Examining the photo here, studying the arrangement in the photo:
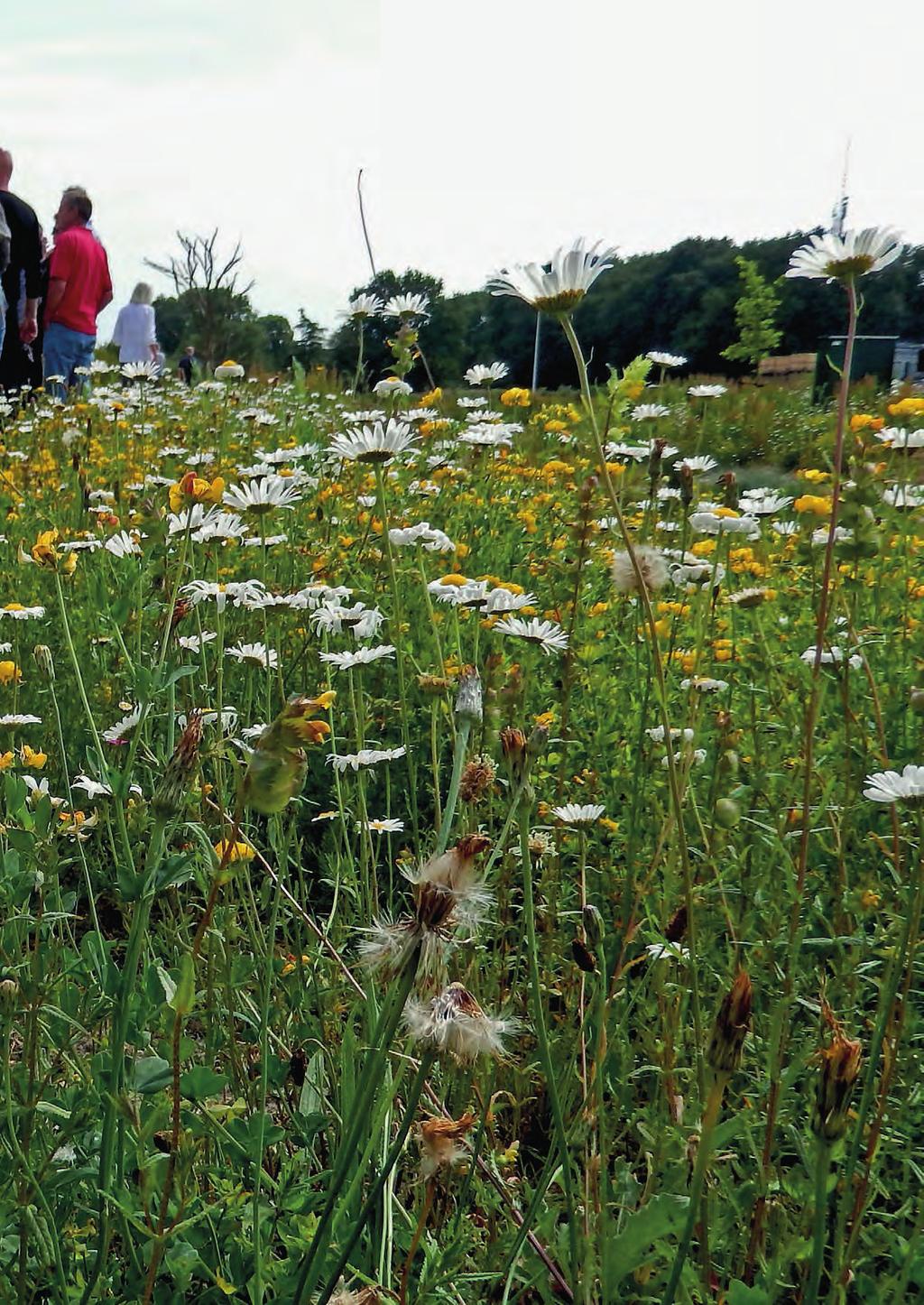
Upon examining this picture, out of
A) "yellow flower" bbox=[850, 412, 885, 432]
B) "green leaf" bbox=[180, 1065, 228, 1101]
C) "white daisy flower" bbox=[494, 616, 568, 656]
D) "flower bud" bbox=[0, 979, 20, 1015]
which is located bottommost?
"green leaf" bbox=[180, 1065, 228, 1101]

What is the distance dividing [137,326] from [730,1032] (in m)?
9.77

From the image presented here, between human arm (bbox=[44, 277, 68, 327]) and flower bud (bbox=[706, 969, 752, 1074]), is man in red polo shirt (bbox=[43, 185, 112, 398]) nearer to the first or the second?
human arm (bbox=[44, 277, 68, 327])

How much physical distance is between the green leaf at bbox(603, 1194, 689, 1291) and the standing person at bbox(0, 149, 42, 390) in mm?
7101

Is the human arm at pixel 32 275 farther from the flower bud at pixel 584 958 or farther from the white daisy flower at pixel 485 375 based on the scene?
the flower bud at pixel 584 958

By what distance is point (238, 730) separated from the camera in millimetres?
2240

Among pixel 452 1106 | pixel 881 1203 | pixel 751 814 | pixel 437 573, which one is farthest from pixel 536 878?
pixel 437 573

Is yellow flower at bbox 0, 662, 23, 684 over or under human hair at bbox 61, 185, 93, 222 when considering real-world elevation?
under

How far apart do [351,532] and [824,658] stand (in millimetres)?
2025

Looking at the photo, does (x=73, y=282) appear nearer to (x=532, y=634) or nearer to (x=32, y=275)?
(x=32, y=275)

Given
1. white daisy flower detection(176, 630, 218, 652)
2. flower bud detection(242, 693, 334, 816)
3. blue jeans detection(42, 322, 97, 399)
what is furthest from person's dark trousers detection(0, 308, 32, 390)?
flower bud detection(242, 693, 334, 816)

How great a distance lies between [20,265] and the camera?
725 cm

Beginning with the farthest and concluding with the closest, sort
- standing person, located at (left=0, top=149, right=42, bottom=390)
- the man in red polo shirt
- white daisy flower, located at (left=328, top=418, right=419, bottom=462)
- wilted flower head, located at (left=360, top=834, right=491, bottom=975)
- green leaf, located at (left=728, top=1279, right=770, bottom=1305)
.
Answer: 1. the man in red polo shirt
2. standing person, located at (left=0, top=149, right=42, bottom=390)
3. white daisy flower, located at (left=328, top=418, right=419, bottom=462)
4. green leaf, located at (left=728, top=1279, right=770, bottom=1305)
5. wilted flower head, located at (left=360, top=834, right=491, bottom=975)

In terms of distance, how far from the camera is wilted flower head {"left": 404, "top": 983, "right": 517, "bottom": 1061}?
0.75 metres

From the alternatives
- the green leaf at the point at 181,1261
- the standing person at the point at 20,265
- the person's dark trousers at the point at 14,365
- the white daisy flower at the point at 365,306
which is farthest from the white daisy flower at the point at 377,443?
the person's dark trousers at the point at 14,365
